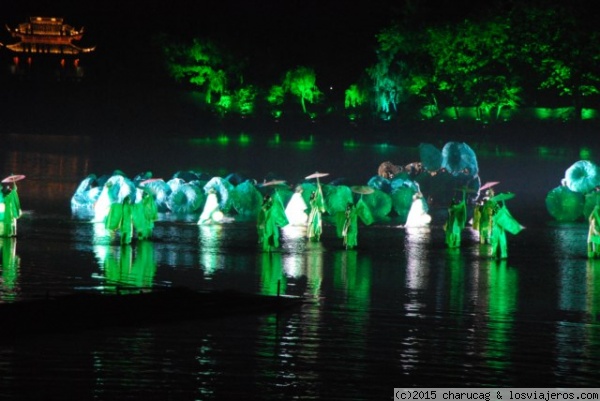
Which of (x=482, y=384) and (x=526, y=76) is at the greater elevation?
(x=526, y=76)

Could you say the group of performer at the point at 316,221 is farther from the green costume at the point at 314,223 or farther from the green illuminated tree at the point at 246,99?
the green illuminated tree at the point at 246,99

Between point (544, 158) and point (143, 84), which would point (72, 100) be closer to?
point (143, 84)

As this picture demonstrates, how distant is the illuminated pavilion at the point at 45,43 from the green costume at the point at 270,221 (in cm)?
5861

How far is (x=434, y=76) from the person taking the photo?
58844 mm

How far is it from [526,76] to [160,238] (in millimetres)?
34459

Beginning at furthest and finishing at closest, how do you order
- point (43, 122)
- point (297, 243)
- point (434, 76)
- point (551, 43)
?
point (43, 122) < point (434, 76) < point (551, 43) < point (297, 243)

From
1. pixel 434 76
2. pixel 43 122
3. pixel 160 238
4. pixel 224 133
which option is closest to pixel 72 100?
pixel 43 122

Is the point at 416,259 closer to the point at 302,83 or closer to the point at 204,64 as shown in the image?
the point at 302,83

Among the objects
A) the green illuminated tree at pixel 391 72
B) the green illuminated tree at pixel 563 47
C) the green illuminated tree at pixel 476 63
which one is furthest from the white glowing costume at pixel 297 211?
the green illuminated tree at pixel 391 72

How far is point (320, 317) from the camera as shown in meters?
16.3

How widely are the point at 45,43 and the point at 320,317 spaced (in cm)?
6951

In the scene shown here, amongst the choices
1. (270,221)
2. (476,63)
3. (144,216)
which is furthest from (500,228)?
(476,63)

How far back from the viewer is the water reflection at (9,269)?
17.3 m

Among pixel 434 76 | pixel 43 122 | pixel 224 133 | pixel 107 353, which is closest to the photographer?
pixel 107 353
